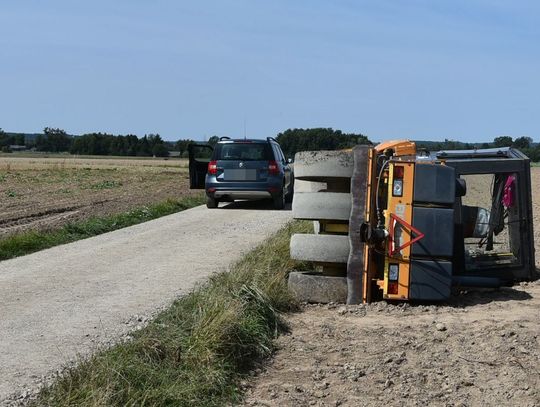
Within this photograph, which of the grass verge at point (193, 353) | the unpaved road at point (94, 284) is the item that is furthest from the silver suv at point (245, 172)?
the grass verge at point (193, 353)

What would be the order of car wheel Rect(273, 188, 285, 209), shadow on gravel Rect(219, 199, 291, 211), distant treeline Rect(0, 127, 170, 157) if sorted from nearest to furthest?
car wheel Rect(273, 188, 285, 209) < shadow on gravel Rect(219, 199, 291, 211) < distant treeline Rect(0, 127, 170, 157)

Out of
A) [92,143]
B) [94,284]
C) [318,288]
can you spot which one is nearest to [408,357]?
[318,288]

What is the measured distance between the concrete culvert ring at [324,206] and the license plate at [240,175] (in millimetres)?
10589

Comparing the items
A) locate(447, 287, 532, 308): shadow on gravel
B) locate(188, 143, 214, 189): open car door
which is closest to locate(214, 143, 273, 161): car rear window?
locate(188, 143, 214, 189): open car door

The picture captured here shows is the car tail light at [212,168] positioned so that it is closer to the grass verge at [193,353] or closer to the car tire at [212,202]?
the car tire at [212,202]

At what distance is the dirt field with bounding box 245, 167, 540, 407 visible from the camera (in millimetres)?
5191

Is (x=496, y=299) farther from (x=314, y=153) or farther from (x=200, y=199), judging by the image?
(x=200, y=199)

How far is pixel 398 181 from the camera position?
7289 mm

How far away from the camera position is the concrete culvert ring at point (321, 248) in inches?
306

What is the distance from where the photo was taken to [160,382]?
489cm

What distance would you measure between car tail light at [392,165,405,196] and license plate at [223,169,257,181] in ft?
37.3

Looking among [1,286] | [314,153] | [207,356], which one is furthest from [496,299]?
[1,286]

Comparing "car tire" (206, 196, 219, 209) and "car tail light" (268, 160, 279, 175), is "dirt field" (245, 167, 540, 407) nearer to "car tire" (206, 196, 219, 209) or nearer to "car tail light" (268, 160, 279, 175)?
"car tail light" (268, 160, 279, 175)

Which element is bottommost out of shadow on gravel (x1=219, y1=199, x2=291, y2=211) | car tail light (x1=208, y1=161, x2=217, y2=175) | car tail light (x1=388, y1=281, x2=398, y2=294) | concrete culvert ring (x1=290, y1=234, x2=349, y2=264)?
shadow on gravel (x1=219, y1=199, x2=291, y2=211)
